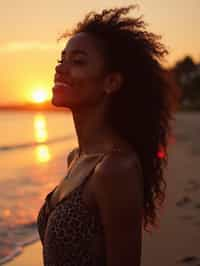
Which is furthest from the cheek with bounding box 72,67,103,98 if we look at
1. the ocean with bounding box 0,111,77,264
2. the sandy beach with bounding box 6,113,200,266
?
the ocean with bounding box 0,111,77,264

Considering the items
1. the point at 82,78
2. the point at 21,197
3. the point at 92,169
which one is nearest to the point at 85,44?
the point at 82,78

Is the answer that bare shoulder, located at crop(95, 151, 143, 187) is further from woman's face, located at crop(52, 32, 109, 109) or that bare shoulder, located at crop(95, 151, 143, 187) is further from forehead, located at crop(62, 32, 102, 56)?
forehead, located at crop(62, 32, 102, 56)

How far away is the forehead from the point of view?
199 centimetres

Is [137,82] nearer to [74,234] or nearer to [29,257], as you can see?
[74,234]

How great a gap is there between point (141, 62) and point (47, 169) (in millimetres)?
14573

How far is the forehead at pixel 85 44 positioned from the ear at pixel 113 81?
112mm

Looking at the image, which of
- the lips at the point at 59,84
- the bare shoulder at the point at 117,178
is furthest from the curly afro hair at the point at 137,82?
the bare shoulder at the point at 117,178

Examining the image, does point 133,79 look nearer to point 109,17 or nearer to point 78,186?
point 109,17

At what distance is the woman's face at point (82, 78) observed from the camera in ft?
6.49

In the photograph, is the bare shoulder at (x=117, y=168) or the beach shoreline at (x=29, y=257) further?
the beach shoreline at (x=29, y=257)

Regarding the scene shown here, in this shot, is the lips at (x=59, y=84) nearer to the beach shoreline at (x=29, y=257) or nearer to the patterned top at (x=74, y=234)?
the patterned top at (x=74, y=234)

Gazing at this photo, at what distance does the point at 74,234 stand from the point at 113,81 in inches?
26.9

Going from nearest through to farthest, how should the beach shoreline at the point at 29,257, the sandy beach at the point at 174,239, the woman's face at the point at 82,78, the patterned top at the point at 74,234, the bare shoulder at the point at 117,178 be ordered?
1. the bare shoulder at the point at 117,178
2. the patterned top at the point at 74,234
3. the woman's face at the point at 82,78
4. the sandy beach at the point at 174,239
5. the beach shoreline at the point at 29,257

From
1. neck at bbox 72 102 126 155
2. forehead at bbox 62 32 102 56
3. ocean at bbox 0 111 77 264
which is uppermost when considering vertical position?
forehead at bbox 62 32 102 56
